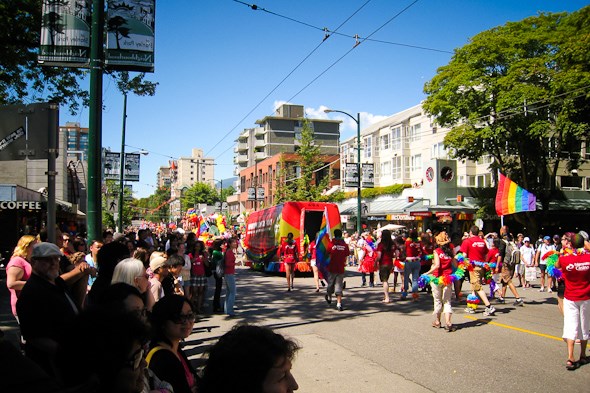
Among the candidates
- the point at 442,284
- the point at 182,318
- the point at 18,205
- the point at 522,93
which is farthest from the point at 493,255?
the point at 522,93

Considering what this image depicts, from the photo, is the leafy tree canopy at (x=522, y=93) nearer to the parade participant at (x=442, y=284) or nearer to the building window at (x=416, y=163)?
the building window at (x=416, y=163)

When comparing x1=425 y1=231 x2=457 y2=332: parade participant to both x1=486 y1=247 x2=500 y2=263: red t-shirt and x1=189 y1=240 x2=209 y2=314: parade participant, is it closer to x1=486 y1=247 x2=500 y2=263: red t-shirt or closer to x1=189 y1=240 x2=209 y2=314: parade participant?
x1=486 y1=247 x2=500 y2=263: red t-shirt

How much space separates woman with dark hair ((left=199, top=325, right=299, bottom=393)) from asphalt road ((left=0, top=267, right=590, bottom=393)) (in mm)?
4168

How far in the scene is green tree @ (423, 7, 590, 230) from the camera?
86.9 ft

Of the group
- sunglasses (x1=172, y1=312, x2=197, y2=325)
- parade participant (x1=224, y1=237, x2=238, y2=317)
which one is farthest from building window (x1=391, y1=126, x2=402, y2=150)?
sunglasses (x1=172, y1=312, x2=197, y2=325)

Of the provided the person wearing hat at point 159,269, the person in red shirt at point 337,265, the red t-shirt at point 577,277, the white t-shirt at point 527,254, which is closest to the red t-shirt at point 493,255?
the person in red shirt at point 337,265

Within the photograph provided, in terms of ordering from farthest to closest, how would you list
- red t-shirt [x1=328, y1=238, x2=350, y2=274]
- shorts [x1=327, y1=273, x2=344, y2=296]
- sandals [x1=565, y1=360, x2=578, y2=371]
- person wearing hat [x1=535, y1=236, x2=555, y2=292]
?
person wearing hat [x1=535, y1=236, x2=555, y2=292] → red t-shirt [x1=328, y1=238, x2=350, y2=274] → shorts [x1=327, y1=273, x2=344, y2=296] → sandals [x1=565, y1=360, x2=578, y2=371]

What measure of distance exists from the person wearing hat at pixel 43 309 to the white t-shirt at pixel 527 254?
49.7 ft

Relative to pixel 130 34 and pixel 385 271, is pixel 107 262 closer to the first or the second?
pixel 130 34

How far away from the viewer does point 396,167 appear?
46812mm

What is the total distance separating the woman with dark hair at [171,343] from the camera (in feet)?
9.42

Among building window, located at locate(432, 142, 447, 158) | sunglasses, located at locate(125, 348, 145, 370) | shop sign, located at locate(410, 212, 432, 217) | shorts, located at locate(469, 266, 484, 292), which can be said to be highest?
building window, located at locate(432, 142, 447, 158)

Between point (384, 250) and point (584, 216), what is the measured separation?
3061cm

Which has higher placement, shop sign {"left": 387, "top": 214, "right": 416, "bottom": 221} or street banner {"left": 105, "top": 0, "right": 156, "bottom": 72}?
street banner {"left": 105, "top": 0, "right": 156, "bottom": 72}
